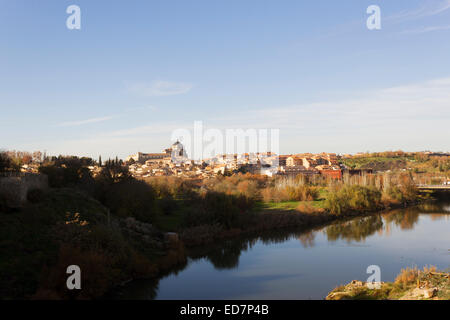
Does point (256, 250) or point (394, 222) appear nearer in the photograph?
point (256, 250)

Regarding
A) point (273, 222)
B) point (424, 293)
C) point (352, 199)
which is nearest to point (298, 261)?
point (424, 293)

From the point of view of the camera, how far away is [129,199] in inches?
894

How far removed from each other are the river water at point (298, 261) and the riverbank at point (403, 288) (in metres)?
0.87

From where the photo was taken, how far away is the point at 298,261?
18422 mm

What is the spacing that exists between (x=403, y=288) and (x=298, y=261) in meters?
6.67

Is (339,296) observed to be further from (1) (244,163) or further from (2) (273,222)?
(1) (244,163)

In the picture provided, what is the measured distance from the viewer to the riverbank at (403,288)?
11.0 metres

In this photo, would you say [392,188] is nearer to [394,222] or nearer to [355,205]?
[355,205]

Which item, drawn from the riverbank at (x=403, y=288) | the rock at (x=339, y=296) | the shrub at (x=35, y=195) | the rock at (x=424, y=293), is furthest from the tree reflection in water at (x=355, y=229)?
the shrub at (x=35, y=195)

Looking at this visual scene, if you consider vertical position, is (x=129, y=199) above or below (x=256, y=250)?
above

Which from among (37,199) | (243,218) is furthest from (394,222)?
(37,199)

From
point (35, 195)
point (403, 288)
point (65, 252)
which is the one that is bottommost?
point (403, 288)

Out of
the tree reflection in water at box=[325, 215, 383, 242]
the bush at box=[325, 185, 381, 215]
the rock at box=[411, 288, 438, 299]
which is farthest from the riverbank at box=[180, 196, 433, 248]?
the rock at box=[411, 288, 438, 299]

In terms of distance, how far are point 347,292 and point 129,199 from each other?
47.4ft
